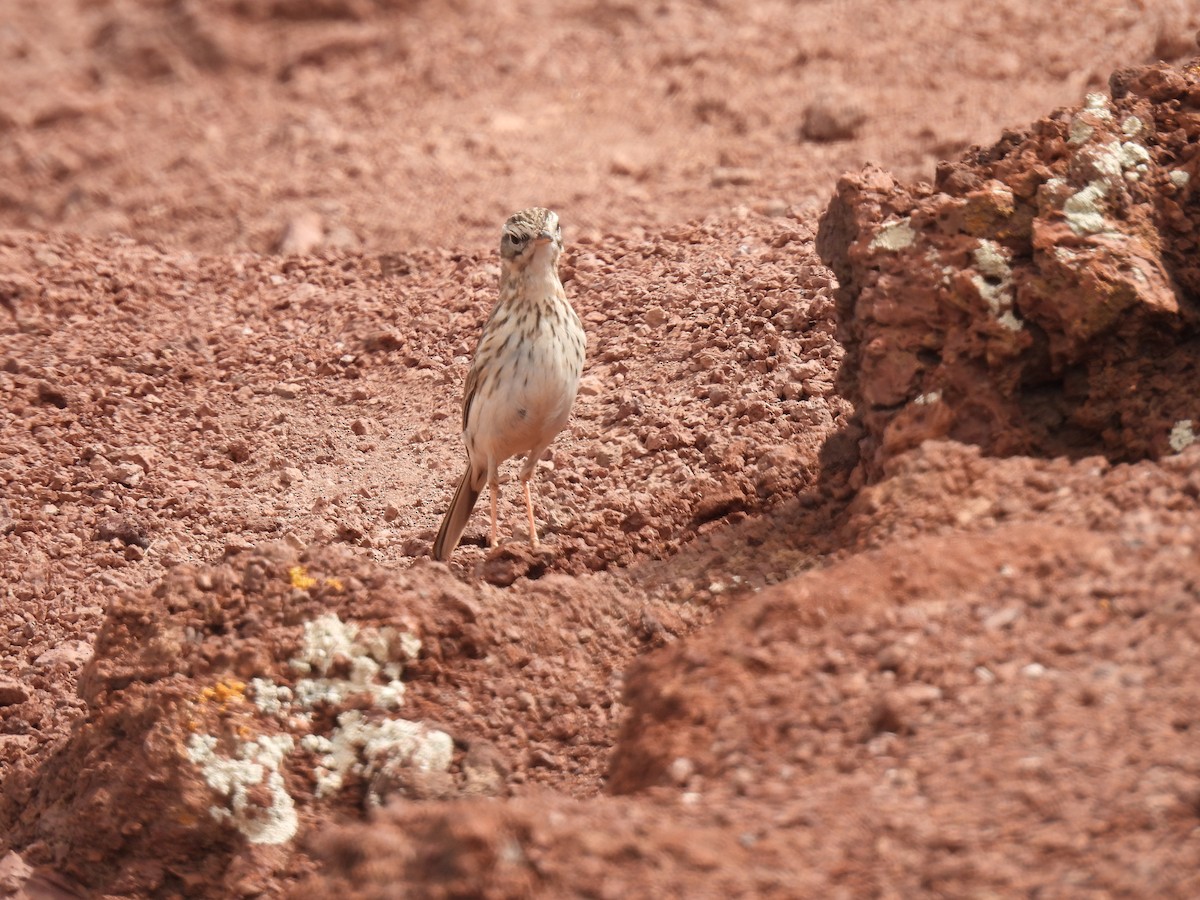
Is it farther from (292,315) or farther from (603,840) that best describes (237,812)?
(292,315)

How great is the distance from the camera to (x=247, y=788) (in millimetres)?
4758

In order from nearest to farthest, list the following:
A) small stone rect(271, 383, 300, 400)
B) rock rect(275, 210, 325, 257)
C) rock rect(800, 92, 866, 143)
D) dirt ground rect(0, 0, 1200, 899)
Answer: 1. dirt ground rect(0, 0, 1200, 899)
2. small stone rect(271, 383, 300, 400)
3. rock rect(275, 210, 325, 257)
4. rock rect(800, 92, 866, 143)

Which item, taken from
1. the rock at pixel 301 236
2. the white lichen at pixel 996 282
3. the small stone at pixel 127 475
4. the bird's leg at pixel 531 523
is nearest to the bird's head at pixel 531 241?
the bird's leg at pixel 531 523

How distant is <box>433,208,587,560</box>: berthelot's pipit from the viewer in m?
6.52

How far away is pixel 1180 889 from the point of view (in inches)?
123

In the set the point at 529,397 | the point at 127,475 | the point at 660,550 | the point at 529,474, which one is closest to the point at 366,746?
the point at 660,550

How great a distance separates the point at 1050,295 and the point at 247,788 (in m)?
2.90

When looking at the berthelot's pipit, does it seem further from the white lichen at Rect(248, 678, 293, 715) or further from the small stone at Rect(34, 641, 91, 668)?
the white lichen at Rect(248, 678, 293, 715)

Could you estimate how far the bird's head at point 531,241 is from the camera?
6.56m

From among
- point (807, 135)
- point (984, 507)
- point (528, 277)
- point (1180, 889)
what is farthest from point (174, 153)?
point (1180, 889)

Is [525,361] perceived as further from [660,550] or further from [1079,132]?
[1079,132]

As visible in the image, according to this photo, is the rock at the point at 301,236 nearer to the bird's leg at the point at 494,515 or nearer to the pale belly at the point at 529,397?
the bird's leg at the point at 494,515

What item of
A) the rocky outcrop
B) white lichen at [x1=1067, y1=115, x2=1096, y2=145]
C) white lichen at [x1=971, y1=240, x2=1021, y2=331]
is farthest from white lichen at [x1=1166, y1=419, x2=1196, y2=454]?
white lichen at [x1=1067, y1=115, x2=1096, y2=145]

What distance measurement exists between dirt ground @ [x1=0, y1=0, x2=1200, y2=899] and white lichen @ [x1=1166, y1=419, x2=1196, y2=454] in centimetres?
2
